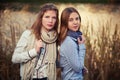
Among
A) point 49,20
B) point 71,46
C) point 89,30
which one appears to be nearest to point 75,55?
point 71,46

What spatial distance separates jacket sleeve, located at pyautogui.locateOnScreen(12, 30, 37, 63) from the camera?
473cm

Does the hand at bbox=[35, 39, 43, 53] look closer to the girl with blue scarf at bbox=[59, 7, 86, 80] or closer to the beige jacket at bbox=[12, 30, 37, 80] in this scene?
the beige jacket at bbox=[12, 30, 37, 80]

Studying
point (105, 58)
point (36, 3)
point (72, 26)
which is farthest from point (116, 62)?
point (36, 3)

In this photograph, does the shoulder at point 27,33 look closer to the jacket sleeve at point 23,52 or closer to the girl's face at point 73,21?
Answer: the jacket sleeve at point 23,52

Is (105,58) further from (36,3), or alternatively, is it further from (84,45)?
(36,3)

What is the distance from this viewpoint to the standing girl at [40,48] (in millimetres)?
4734

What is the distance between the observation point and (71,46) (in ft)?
15.6

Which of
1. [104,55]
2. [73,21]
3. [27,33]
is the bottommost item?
[104,55]

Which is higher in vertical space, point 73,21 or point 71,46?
point 73,21

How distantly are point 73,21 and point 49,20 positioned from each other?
22 centimetres

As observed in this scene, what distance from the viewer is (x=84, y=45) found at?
4785mm

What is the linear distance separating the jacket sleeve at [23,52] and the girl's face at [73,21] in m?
0.38

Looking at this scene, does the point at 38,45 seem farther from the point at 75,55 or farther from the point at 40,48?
the point at 75,55

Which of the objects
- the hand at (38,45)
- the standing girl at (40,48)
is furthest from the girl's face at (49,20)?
the hand at (38,45)
